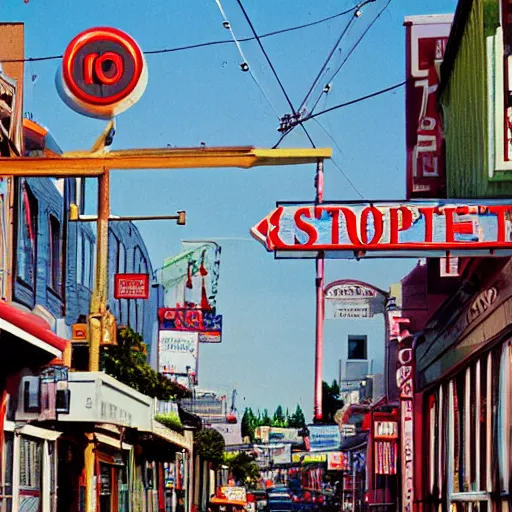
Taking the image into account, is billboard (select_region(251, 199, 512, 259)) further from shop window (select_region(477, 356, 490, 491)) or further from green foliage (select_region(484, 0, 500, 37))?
shop window (select_region(477, 356, 490, 491))

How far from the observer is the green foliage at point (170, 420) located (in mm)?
31750

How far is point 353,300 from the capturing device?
42.3 metres

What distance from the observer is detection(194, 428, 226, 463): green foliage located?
5312cm

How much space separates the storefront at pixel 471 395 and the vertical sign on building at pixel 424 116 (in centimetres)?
196

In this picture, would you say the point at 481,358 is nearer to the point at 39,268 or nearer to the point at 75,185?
the point at 39,268

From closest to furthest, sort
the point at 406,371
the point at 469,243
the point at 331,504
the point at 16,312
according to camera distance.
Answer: the point at 469,243
the point at 16,312
the point at 406,371
the point at 331,504

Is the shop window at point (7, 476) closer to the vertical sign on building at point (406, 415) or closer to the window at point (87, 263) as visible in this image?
the window at point (87, 263)

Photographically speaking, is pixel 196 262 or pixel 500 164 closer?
pixel 500 164

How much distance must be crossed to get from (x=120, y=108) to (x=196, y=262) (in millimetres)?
23189

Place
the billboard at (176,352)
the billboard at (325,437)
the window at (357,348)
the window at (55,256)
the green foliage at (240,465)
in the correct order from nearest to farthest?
the window at (55,256), the billboard at (176,352), the billboard at (325,437), the window at (357,348), the green foliage at (240,465)

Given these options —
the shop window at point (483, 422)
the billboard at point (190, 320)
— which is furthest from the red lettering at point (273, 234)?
the billboard at point (190, 320)

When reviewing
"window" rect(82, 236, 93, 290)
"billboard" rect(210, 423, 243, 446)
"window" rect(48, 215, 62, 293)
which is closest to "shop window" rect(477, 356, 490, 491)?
"window" rect(48, 215, 62, 293)

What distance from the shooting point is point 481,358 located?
15.1m

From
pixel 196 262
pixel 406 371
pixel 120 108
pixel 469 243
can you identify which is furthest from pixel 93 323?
pixel 196 262
